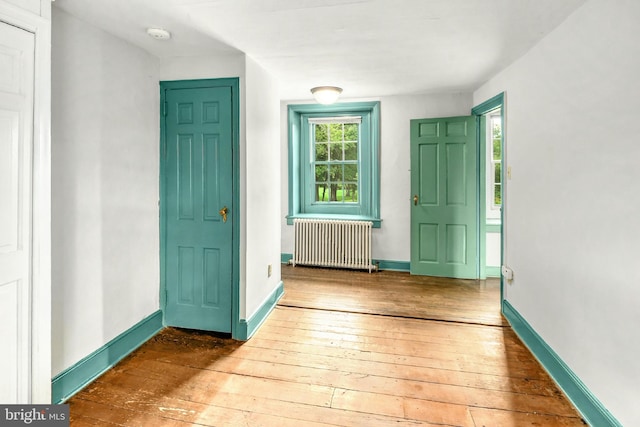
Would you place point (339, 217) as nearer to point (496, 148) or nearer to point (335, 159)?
point (335, 159)

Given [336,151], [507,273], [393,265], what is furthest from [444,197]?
[336,151]

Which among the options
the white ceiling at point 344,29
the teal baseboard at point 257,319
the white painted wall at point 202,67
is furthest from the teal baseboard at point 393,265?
the white painted wall at point 202,67

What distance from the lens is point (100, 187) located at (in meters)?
2.38

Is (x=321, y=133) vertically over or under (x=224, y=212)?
over

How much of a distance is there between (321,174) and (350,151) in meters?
0.58

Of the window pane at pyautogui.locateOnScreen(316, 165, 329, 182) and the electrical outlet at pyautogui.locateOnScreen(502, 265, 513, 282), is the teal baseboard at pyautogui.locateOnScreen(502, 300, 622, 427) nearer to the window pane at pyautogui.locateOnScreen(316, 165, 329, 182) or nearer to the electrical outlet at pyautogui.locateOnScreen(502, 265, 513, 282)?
the electrical outlet at pyautogui.locateOnScreen(502, 265, 513, 282)

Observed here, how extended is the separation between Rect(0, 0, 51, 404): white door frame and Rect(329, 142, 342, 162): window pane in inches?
154

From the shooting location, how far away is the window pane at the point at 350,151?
205 inches

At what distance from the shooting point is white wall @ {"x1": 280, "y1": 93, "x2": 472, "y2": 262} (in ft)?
15.4

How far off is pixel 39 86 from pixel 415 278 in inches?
166

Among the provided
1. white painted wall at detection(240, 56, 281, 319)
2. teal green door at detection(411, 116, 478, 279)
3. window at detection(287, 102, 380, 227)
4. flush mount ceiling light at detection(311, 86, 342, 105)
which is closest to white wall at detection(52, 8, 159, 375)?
white painted wall at detection(240, 56, 281, 319)

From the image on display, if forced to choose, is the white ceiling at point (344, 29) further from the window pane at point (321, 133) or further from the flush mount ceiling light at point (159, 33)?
the window pane at point (321, 133)

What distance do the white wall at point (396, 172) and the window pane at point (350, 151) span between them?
0.48m

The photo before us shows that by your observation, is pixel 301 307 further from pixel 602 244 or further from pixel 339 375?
pixel 602 244
